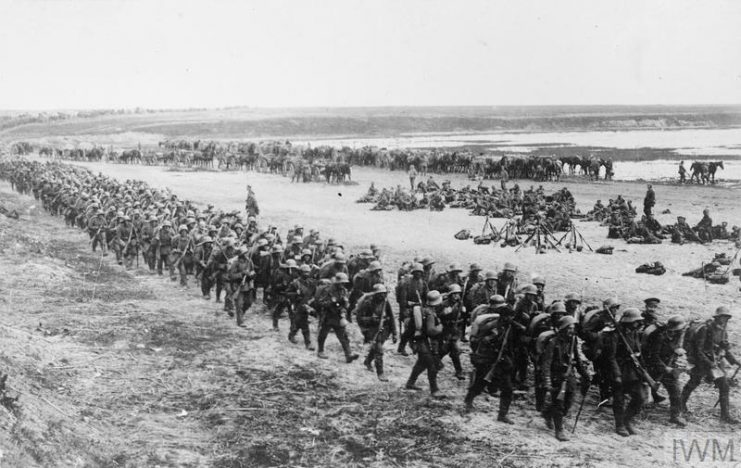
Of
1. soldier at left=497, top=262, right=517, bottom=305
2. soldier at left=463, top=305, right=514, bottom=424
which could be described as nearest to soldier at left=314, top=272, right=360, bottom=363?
soldier at left=497, top=262, right=517, bottom=305

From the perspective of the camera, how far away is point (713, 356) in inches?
303

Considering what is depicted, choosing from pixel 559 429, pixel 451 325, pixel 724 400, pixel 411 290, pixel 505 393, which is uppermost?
pixel 411 290

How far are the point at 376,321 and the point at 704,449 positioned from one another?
425 cm

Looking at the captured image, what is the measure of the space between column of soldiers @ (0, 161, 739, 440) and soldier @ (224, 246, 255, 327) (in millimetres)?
19

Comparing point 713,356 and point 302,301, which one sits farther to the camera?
point 302,301

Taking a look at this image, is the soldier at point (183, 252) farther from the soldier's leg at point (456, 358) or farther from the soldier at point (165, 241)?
the soldier's leg at point (456, 358)

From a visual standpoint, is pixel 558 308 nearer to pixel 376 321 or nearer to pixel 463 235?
pixel 376 321

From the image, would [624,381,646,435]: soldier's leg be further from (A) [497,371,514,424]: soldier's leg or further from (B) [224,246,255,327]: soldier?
(B) [224,246,255,327]: soldier

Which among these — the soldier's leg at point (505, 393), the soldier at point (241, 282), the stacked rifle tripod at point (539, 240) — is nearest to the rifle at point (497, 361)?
the soldier's leg at point (505, 393)

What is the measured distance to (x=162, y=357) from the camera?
973 centimetres

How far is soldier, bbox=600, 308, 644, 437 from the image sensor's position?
7.29 metres

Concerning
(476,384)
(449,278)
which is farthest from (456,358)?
(449,278)

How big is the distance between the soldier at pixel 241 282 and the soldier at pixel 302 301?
0.99 metres

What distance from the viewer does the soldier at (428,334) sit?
26.9 feet
